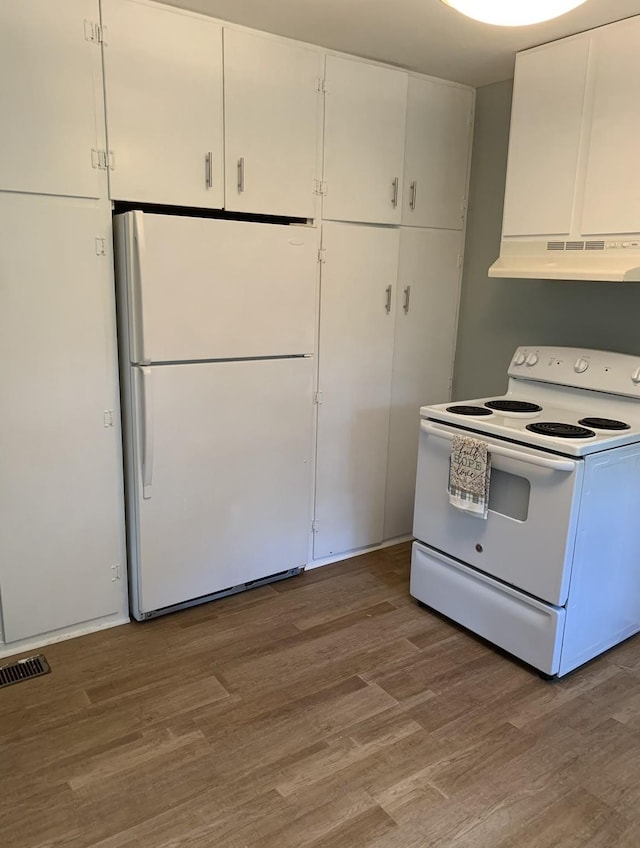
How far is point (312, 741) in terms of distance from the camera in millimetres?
2074

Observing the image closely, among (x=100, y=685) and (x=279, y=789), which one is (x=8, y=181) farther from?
(x=279, y=789)

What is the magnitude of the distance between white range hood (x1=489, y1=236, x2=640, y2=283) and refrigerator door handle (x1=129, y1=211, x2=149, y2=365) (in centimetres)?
149

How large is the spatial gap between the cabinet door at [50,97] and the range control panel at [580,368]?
78.7 inches

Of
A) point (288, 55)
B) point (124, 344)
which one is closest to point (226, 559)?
point (124, 344)

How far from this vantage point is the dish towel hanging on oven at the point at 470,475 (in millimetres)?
2432

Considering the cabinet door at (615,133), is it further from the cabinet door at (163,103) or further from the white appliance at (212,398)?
the cabinet door at (163,103)

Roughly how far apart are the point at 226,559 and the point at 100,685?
748mm

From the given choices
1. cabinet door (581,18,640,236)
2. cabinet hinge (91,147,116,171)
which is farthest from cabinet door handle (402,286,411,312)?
cabinet hinge (91,147,116,171)

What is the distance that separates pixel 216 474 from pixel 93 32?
1.69 metres

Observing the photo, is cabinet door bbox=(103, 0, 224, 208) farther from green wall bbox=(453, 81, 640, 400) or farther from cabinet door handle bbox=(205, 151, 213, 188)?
green wall bbox=(453, 81, 640, 400)

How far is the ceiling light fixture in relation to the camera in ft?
5.33

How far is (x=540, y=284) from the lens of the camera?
308 centimetres

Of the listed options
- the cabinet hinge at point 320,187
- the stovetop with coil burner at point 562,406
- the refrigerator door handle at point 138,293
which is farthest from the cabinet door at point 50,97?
the stovetop with coil burner at point 562,406

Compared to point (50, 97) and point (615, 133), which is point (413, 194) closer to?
point (615, 133)
